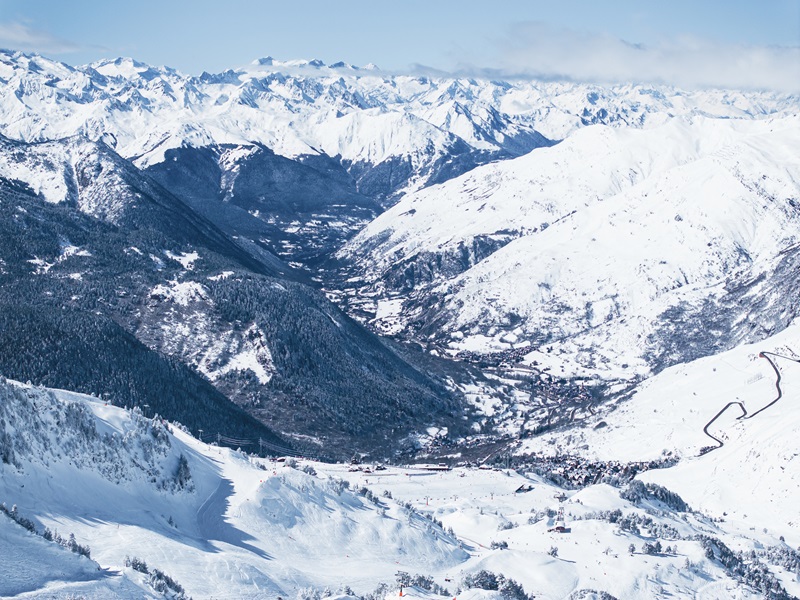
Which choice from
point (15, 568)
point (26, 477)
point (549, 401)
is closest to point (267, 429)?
point (549, 401)

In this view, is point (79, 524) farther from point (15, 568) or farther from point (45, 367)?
point (45, 367)

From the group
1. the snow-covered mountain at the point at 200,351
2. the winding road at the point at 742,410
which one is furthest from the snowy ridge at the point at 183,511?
the snow-covered mountain at the point at 200,351

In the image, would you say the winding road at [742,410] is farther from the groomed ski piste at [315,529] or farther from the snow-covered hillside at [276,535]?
the snow-covered hillside at [276,535]

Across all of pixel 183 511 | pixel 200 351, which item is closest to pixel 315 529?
pixel 183 511

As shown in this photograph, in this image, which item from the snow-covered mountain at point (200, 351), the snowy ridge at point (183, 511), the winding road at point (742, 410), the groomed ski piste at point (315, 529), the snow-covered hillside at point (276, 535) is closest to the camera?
the snow-covered hillside at point (276, 535)

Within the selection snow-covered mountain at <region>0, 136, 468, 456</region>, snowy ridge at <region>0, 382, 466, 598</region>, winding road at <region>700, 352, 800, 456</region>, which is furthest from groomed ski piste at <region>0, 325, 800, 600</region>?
snow-covered mountain at <region>0, 136, 468, 456</region>

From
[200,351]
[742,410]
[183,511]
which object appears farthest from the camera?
[200,351]

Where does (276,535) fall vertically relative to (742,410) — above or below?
above

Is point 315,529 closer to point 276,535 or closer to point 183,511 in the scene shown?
point 276,535
